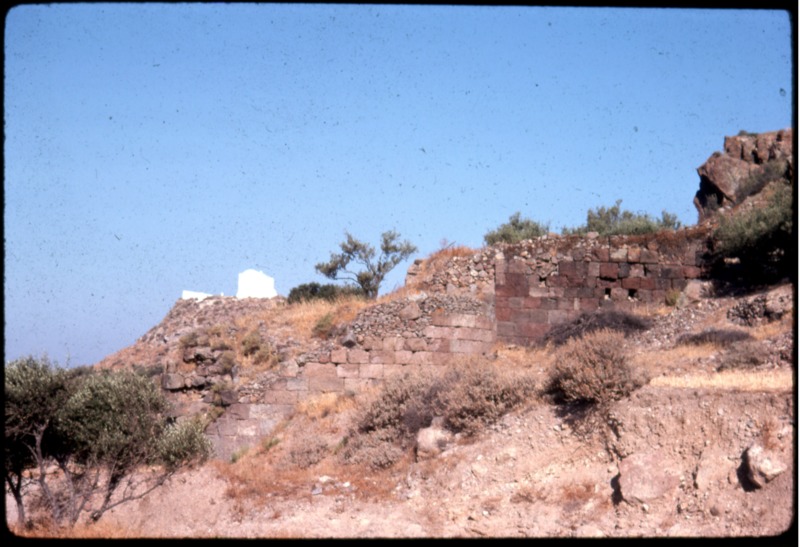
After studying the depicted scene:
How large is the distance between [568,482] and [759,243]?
1161 cm

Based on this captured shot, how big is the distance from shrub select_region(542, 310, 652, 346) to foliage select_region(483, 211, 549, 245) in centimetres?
1014

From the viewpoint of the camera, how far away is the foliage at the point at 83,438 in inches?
471

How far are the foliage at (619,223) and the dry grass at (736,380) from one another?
43.3 feet

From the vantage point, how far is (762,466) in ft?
30.0

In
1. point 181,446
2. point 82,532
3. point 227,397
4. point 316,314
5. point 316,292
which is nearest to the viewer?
point 82,532

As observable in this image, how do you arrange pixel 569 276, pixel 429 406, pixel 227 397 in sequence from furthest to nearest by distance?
pixel 569 276 → pixel 227 397 → pixel 429 406

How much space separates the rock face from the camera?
2816cm

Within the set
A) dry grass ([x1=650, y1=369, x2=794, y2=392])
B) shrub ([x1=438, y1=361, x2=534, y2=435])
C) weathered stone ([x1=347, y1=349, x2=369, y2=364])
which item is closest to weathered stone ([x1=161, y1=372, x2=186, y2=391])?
weathered stone ([x1=347, y1=349, x2=369, y2=364])

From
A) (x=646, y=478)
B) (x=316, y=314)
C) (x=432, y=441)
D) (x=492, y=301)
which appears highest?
(x=492, y=301)

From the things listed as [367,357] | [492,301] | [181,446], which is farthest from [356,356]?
[181,446]

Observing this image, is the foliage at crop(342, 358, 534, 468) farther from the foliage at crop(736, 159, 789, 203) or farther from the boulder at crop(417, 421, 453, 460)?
the foliage at crop(736, 159, 789, 203)

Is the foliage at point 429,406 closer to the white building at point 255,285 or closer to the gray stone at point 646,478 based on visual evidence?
the gray stone at point 646,478

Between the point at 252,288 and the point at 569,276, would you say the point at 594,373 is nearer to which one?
the point at 569,276
